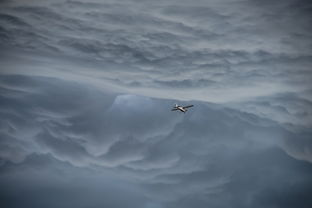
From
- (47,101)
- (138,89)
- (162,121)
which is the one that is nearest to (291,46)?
(138,89)

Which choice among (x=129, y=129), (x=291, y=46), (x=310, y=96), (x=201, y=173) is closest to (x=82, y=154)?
(x=129, y=129)

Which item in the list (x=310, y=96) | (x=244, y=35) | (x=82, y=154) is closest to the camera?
(x=244, y=35)

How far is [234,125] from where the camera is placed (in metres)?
75.0

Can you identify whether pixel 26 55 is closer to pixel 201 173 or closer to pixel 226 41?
pixel 226 41

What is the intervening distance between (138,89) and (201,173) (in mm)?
38399

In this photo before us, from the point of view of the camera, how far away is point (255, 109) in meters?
62.8

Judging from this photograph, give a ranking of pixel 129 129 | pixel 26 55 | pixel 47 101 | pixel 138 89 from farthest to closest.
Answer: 1. pixel 129 129
2. pixel 47 101
3. pixel 138 89
4. pixel 26 55

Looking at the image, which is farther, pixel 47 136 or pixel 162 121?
pixel 47 136

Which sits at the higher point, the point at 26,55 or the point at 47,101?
the point at 47,101

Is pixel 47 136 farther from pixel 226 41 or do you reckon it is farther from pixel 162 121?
pixel 226 41

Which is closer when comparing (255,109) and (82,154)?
(255,109)

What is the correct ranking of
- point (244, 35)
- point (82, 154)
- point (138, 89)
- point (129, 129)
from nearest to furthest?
point (244, 35) → point (138, 89) → point (129, 129) → point (82, 154)

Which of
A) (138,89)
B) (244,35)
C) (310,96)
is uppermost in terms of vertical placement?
(138,89)

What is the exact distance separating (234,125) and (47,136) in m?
43.9
